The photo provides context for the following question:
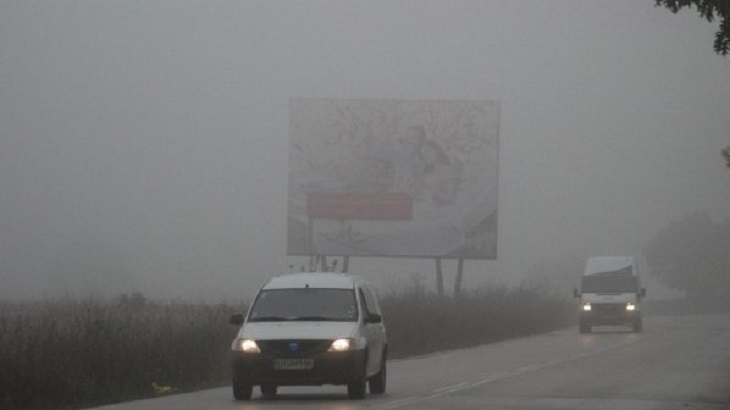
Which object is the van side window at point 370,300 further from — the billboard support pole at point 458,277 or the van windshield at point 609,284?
the van windshield at point 609,284

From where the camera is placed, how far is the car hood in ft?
76.5

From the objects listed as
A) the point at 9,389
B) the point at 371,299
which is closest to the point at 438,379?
the point at 371,299

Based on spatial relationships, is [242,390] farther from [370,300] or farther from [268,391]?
[370,300]

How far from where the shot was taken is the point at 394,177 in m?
57.2

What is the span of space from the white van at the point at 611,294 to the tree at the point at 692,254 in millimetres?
103078

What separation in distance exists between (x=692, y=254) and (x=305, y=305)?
6261 inches

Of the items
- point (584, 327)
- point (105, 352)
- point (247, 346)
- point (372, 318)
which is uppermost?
point (372, 318)

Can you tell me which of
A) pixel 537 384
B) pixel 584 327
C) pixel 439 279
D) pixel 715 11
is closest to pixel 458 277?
pixel 439 279

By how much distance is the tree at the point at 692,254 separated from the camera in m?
171

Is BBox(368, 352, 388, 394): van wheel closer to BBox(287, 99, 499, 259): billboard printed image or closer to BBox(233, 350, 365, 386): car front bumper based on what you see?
BBox(233, 350, 365, 386): car front bumper

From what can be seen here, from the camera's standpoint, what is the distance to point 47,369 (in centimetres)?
2423

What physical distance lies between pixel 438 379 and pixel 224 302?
924cm

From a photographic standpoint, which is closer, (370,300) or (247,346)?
(247,346)

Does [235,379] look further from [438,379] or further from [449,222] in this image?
[449,222]
